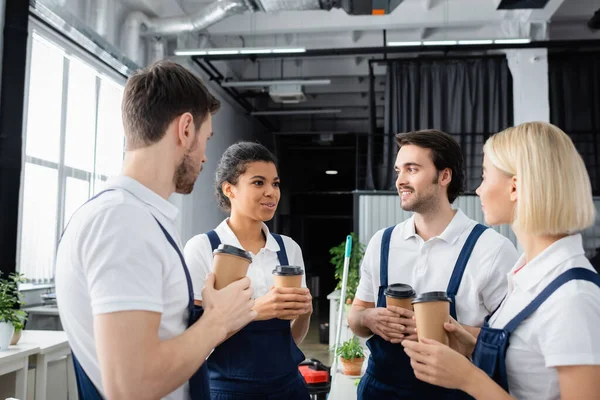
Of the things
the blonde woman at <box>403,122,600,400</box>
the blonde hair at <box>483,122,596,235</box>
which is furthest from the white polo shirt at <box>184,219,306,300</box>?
the blonde hair at <box>483,122,596,235</box>

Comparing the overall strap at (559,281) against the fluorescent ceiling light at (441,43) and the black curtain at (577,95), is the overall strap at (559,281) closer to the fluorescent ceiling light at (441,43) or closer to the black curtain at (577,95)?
the fluorescent ceiling light at (441,43)

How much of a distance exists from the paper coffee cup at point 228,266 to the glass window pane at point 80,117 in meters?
5.09

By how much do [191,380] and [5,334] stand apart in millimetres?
2514

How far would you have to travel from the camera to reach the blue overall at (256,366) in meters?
1.92

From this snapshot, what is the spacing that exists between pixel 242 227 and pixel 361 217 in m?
6.77

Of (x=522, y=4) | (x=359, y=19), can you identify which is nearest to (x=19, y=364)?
(x=522, y=4)

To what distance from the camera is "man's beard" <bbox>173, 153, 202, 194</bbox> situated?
1.33 metres

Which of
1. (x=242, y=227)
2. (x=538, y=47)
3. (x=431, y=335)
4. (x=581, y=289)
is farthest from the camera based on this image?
(x=538, y=47)

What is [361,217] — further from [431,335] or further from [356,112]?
[431,335]

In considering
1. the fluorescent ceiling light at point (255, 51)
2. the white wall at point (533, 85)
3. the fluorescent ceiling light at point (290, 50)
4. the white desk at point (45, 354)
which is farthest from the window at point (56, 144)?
the white wall at point (533, 85)

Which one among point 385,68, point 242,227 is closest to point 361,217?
point 385,68

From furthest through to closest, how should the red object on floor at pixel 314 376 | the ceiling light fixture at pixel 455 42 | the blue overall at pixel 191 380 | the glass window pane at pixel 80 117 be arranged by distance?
the ceiling light fixture at pixel 455 42
the glass window pane at pixel 80 117
the red object on floor at pixel 314 376
the blue overall at pixel 191 380

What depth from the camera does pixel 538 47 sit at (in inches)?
304

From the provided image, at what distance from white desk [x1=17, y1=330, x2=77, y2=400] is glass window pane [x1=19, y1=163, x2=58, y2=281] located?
1524 millimetres
